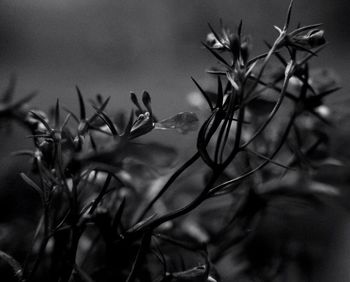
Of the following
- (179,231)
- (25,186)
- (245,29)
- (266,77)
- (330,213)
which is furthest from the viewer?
(245,29)

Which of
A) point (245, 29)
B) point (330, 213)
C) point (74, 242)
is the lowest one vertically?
point (330, 213)

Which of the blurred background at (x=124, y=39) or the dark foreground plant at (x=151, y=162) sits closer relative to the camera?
the dark foreground plant at (x=151, y=162)

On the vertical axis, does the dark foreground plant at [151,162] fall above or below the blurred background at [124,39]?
below

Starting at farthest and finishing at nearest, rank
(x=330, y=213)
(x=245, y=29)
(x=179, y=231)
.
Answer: (x=245, y=29)
(x=330, y=213)
(x=179, y=231)

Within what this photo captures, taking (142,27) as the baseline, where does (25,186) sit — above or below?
below

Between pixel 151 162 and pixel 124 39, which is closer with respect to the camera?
pixel 151 162

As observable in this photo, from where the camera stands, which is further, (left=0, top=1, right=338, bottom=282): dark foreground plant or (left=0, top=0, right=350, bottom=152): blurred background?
(left=0, top=0, right=350, bottom=152): blurred background

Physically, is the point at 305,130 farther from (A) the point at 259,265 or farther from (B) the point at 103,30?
(B) the point at 103,30

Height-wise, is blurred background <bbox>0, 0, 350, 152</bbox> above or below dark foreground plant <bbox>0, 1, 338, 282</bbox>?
above

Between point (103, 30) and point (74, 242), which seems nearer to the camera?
point (74, 242)

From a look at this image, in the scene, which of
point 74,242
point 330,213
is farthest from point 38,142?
point 330,213

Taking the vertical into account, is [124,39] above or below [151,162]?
above
